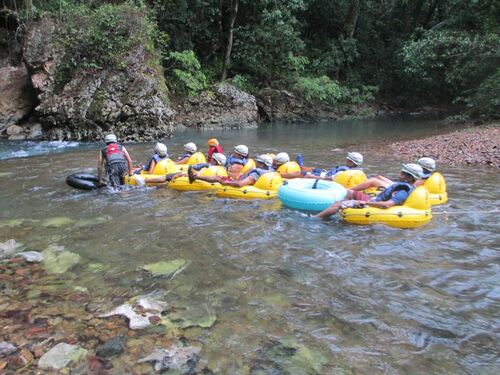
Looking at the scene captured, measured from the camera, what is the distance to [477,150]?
12.0m

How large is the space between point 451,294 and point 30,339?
4037 mm

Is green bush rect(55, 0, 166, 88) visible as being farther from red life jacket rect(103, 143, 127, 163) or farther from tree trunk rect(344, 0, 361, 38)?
tree trunk rect(344, 0, 361, 38)

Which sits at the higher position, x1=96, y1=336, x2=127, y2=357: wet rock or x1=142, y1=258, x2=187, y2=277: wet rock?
x1=142, y1=258, x2=187, y2=277: wet rock

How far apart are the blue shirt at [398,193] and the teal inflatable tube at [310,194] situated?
71 cm

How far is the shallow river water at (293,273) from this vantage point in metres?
3.57

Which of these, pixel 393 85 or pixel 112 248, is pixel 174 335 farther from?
pixel 393 85

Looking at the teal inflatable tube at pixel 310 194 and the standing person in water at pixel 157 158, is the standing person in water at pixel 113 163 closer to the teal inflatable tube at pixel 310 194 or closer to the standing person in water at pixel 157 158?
the standing person in water at pixel 157 158

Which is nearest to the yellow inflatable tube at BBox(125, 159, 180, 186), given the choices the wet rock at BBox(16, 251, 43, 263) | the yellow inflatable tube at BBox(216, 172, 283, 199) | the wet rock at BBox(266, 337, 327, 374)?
the yellow inflatable tube at BBox(216, 172, 283, 199)

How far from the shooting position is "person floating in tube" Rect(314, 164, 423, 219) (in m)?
6.59

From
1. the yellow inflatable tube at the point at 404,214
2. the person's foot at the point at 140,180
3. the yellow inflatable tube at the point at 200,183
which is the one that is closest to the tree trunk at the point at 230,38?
the person's foot at the point at 140,180

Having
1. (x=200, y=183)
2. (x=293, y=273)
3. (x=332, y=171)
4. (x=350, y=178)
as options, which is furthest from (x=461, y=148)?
(x=293, y=273)

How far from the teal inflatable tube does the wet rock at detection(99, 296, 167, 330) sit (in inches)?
136

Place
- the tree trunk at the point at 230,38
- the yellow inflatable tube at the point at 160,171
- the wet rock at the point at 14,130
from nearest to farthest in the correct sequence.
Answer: the yellow inflatable tube at the point at 160,171
the wet rock at the point at 14,130
the tree trunk at the point at 230,38

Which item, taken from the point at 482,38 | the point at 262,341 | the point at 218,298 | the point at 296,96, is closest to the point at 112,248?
the point at 218,298
